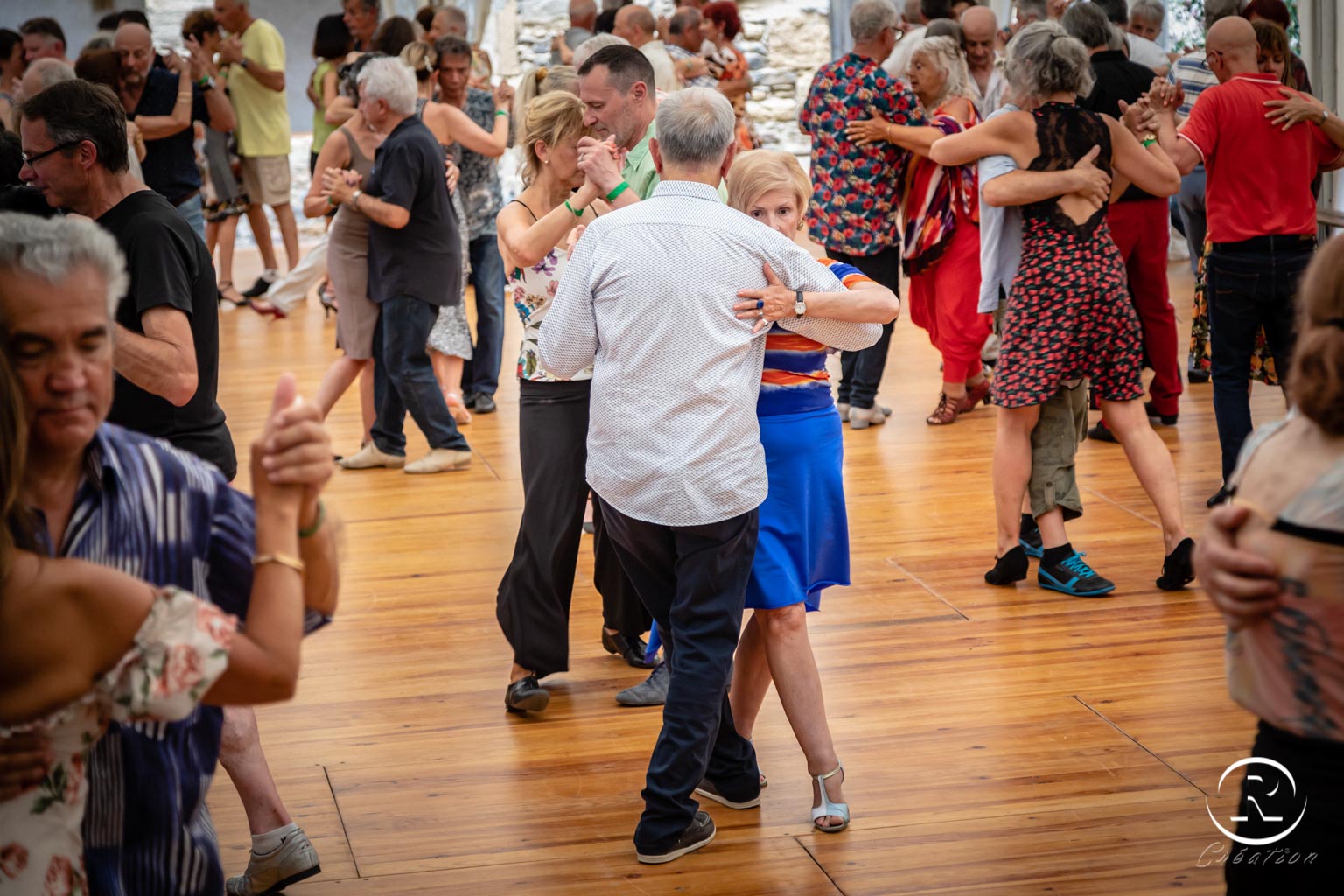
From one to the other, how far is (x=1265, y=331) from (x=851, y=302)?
284cm

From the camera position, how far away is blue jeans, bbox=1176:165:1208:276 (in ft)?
23.7

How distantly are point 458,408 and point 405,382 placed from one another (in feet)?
3.14

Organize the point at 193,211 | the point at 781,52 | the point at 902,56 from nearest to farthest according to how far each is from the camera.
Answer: the point at 902,56
the point at 193,211
the point at 781,52

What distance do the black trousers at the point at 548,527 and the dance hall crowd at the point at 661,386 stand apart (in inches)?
0.4

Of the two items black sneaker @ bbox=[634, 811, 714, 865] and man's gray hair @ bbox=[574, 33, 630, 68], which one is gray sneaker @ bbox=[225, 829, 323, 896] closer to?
black sneaker @ bbox=[634, 811, 714, 865]

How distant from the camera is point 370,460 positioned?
6.40 metres

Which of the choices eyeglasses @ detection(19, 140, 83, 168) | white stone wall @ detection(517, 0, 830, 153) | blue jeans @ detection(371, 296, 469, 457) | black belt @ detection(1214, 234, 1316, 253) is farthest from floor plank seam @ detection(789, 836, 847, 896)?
white stone wall @ detection(517, 0, 830, 153)

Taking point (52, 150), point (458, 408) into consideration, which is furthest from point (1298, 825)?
point (458, 408)

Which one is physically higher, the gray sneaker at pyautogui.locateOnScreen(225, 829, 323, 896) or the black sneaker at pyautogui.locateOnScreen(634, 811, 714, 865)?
the gray sneaker at pyautogui.locateOnScreen(225, 829, 323, 896)

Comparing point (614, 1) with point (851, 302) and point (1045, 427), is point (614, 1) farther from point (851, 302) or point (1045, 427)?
point (851, 302)

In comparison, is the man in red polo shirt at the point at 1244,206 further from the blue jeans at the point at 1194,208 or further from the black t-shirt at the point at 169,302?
the black t-shirt at the point at 169,302

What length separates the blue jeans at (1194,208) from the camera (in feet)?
23.7

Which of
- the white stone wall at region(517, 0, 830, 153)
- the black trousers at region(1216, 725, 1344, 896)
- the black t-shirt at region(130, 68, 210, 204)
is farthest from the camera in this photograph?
the white stone wall at region(517, 0, 830, 153)

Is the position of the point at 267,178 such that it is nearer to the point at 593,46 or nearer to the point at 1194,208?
the point at 1194,208
